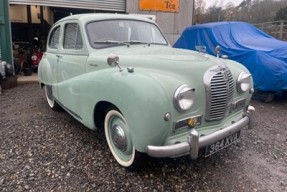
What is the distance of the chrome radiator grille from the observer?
8.75 ft

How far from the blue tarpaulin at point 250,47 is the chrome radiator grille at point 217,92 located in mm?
2968

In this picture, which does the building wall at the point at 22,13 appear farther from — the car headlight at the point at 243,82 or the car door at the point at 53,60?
the car headlight at the point at 243,82

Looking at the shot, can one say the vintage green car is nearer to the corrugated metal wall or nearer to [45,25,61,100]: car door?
[45,25,61,100]: car door

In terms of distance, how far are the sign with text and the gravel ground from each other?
21.5 ft

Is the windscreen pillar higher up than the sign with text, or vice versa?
the sign with text

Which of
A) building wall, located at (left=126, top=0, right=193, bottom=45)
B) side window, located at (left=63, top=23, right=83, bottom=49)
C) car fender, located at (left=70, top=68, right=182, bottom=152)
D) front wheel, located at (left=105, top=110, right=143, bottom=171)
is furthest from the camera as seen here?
building wall, located at (left=126, top=0, right=193, bottom=45)

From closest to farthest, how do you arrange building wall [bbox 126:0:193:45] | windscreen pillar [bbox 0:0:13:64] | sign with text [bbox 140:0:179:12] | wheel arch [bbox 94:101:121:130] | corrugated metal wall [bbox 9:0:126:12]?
wheel arch [bbox 94:101:121:130] < windscreen pillar [bbox 0:0:13:64] < corrugated metal wall [bbox 9:0:126:12] < sign with text [bbox 140:0:179:12] < building wall [bbox 126:0:193:45]

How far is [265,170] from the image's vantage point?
3.07 m

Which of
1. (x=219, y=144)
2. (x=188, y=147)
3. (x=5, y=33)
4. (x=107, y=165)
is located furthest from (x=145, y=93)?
(x=5, y=33)

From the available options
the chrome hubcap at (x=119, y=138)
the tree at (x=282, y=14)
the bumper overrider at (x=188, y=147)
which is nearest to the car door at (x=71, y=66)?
the chrome hubcap at (x=119, y=138)

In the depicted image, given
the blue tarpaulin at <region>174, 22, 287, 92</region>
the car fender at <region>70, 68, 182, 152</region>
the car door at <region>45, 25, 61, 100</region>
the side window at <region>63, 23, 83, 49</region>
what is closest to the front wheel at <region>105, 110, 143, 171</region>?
the car fender at <region>70, 68, 182, 152</region>

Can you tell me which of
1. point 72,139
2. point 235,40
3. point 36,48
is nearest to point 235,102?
point 72,139

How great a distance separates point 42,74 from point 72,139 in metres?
1.81

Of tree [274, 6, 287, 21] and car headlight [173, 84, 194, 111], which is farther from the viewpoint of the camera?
tree [274, 6, 287, 21]
